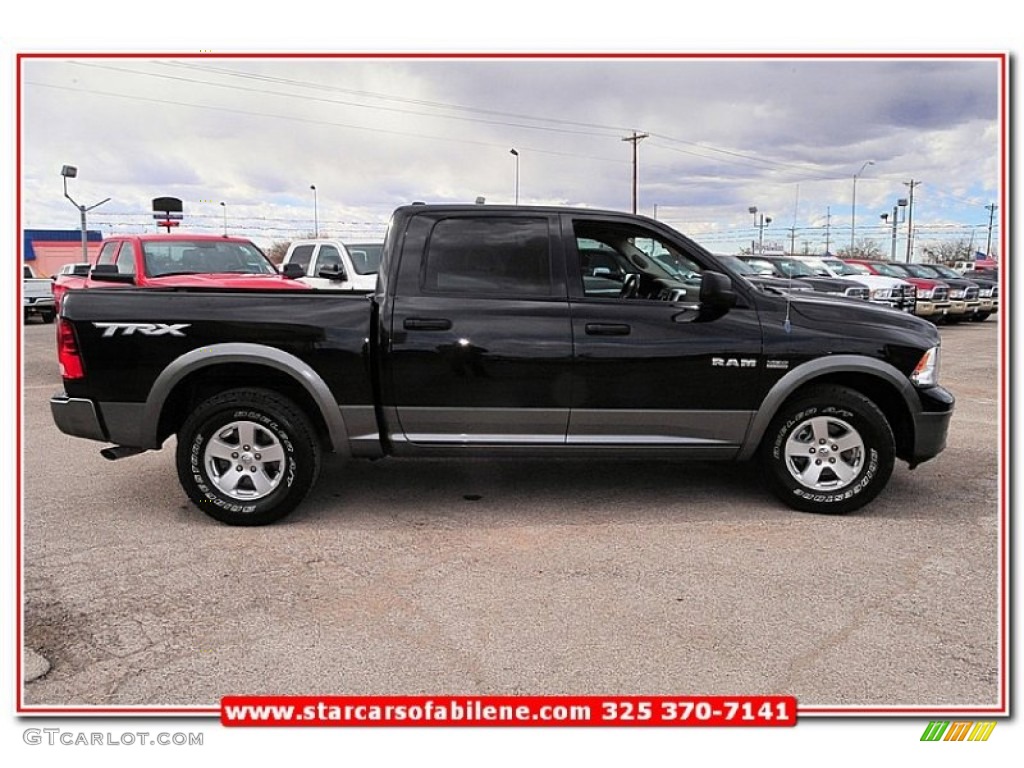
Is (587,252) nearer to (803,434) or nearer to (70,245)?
(803,434)

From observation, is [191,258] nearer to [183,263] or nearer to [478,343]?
[183,263]

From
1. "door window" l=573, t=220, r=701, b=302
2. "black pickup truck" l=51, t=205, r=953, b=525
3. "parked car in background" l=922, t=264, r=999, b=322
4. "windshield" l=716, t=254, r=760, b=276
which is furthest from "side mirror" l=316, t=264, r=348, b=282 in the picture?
"parked car in background" l=922, t=264, r=999, b=322

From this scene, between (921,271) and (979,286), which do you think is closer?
(979,286)

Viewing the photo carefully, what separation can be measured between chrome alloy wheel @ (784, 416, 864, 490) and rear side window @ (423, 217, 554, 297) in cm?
172

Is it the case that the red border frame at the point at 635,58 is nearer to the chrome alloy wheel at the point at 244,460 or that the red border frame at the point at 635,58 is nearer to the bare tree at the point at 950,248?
the chrome alloy wheel at the point at 244,460

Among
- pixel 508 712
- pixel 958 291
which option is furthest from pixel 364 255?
pixel 958 291

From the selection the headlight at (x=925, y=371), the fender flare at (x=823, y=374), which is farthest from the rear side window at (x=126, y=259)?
the headlight at (x=925, y=371)

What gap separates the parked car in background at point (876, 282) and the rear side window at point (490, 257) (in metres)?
13.7

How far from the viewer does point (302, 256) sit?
44.7 feet

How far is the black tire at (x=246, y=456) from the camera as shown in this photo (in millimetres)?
4801

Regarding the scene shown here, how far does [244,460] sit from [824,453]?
337 centimetres

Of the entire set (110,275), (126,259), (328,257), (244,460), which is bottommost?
(244,460)

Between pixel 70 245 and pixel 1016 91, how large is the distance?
30.9 ft

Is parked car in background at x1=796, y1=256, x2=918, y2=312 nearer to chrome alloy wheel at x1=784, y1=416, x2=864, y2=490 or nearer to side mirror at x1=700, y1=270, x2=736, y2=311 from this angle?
chrome alloy wheel at x1=784, y1=416, x2=864, y2=490
